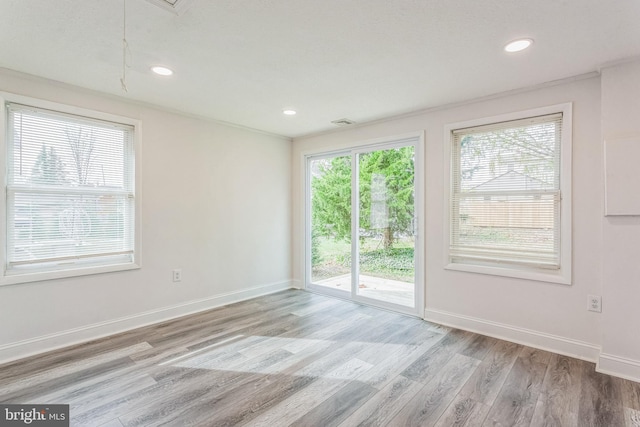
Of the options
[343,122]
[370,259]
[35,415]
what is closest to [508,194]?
[370,259]

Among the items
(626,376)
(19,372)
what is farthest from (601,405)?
(19,372)

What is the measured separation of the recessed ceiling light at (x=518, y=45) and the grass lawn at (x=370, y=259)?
7.03 feet

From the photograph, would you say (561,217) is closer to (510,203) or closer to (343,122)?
(510,203)

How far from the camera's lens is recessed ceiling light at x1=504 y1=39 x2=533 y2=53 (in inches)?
81.3

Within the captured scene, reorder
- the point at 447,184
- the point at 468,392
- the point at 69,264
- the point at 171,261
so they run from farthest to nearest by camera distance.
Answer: the point at 171,261 < the point at 447,184 < the point at 69,264 < the point at 468,392

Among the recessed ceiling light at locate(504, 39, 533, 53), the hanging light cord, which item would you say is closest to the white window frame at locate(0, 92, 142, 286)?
the hanging light cord

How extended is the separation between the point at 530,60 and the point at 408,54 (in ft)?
3.06

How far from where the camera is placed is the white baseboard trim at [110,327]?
2.62 meters

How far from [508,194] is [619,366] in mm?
1546

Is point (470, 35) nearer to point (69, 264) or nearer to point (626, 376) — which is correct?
point (626, 376)

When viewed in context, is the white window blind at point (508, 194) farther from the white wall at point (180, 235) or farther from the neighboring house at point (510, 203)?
the white wall at point (180, 235)

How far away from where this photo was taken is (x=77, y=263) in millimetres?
2951

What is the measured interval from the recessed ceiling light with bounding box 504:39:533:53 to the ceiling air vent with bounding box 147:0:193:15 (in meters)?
2.02

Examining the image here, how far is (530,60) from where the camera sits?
7.64 ft
